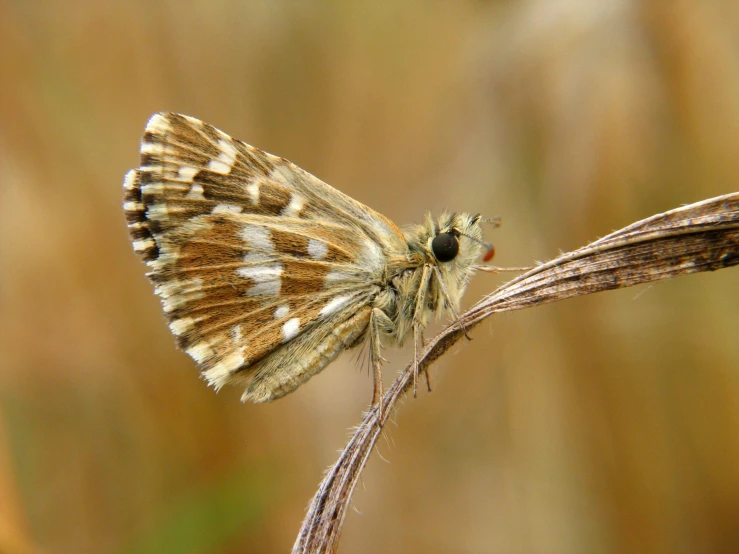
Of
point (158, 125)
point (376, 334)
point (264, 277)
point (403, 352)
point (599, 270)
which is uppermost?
point (158, 125)

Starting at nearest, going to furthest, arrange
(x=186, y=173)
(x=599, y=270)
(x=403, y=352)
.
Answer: (x=599, y=270)
(x=186, y=173)
(x=403, y=352)

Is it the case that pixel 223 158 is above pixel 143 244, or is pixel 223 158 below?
above

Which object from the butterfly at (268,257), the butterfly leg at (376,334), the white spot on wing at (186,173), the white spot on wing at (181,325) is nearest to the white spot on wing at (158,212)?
the butterfly at (268,257)

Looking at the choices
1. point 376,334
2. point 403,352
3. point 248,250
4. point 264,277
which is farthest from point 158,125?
point 403,352

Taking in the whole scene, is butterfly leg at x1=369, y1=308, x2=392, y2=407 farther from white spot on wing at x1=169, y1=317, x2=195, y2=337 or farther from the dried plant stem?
white spot on wing at x1=169, y1=317, x2=195, y2=337

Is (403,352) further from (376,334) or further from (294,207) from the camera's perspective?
(294,207)

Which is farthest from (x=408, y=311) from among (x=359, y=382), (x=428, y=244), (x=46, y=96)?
(x=46, y=96)

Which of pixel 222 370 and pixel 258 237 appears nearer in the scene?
pixel 222 370

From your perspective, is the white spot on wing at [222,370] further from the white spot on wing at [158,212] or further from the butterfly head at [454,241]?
the butterfly head at [454,241]

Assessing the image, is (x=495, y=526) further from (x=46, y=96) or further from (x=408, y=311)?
(x=46, y=96)
